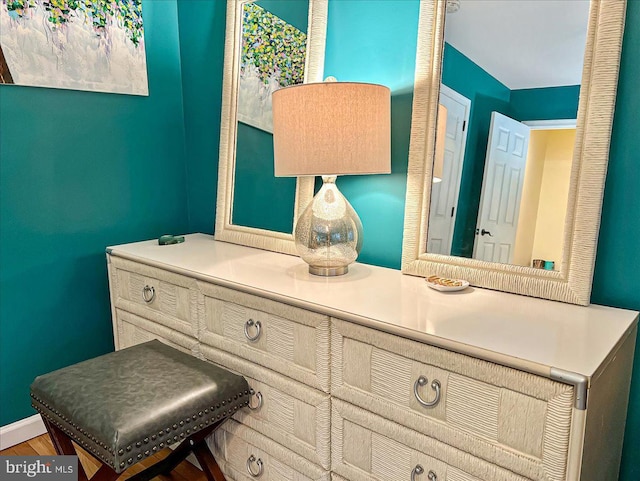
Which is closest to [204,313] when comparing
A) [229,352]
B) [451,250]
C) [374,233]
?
[229,352]

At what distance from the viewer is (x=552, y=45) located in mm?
1234

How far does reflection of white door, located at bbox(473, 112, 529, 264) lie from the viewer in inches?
52.0

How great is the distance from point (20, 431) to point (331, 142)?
1820 millimetres

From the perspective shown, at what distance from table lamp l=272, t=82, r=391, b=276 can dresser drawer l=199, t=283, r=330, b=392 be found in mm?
261

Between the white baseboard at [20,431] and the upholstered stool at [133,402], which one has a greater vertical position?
the upholstered stool at [133,402]

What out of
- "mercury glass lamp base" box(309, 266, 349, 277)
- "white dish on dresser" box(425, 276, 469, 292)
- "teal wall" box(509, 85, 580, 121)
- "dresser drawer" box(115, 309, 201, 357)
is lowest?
"dresser drawer" box(115, 309, 201, 357)

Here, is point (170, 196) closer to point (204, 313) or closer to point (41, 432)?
point (204, 313)

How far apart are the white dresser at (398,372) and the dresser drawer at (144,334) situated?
1cm

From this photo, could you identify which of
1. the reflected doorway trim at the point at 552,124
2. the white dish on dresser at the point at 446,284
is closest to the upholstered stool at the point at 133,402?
the white dish on dresser at the point at 446,284

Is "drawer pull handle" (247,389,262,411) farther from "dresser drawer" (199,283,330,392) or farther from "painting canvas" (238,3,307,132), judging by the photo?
"painting canvas" (238,3,307,132)

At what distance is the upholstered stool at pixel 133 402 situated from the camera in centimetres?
117

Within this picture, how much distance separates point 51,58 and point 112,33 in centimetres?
29

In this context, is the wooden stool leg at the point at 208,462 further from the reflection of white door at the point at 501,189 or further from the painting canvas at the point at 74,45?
the painting canvas at the point at 74,45

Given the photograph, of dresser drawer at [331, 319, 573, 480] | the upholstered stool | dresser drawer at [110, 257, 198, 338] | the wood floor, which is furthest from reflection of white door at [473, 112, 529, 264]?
the wood floor
